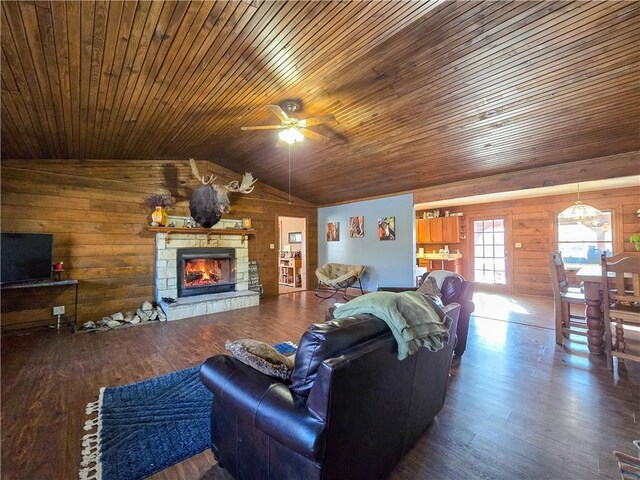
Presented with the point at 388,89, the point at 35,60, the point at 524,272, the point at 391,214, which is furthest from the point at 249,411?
the point at 524,272

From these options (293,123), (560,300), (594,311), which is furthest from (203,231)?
(594,311)

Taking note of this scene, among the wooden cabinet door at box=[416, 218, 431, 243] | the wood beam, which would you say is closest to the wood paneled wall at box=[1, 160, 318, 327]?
the wood beam

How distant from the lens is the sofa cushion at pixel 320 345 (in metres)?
1.18

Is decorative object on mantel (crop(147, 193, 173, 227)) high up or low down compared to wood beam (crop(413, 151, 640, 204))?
down

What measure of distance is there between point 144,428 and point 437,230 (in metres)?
7.77

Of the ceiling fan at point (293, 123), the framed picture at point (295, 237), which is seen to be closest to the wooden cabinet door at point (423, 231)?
the framed picture at point (295, 237)

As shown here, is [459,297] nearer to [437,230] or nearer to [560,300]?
[560,300]

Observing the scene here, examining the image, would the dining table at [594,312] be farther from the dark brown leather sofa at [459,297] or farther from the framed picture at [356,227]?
the framed picture at [356,227]

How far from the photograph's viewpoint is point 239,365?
1469 mm

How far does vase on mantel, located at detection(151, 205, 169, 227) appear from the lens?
4.81 m

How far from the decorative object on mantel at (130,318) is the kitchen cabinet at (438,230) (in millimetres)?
6911

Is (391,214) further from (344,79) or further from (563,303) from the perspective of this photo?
(344,79)

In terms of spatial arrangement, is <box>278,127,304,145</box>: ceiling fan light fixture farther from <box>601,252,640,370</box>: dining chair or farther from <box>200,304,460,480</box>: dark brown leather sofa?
<box>601,252,640,370</box>: dining chair

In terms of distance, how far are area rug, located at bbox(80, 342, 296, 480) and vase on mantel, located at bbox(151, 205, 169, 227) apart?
3050 mm
